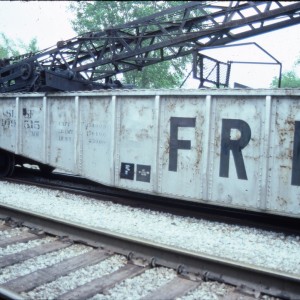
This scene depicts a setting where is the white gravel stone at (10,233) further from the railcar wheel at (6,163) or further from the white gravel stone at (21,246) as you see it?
the railcar wheel at (6,163)

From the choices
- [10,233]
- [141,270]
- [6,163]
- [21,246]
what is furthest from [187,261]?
[6,163]

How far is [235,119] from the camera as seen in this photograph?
6.18m

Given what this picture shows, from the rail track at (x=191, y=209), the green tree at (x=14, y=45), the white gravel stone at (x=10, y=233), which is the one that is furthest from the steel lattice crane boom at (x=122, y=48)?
the white gravel stone at (x=10, y=233)

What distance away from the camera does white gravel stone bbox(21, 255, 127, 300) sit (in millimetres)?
3446

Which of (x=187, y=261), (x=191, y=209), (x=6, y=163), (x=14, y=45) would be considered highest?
(x=14, y=45)

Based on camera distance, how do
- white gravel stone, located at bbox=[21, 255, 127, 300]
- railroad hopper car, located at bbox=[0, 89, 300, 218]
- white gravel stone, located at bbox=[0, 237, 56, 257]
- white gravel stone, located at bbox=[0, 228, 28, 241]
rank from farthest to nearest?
1. railroad hopper car, located at bbox=[0, 89, 300, 218]
2. white gravel stone, located at bbox=[0, 228, 28, 241]
3. white gravel stone, located at bbox=[0, 237, 56, 257]
4. white gravel stone, located at bbox=[21, 255, 127, 300]

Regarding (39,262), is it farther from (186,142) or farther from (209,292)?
(186,142)

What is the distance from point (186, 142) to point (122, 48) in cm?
444

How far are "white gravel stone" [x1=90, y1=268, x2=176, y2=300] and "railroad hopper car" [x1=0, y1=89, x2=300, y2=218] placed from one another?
2.67 m

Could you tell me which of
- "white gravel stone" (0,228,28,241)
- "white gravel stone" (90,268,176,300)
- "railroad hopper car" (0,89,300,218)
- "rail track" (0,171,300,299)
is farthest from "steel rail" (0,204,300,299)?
"railroad hopper car" (0,89,300,218)

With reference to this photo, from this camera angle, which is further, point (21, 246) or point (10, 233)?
point (10, 233)

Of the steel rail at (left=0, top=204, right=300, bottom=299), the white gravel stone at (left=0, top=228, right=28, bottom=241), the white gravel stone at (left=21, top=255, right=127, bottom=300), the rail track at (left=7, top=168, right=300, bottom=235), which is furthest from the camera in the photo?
the rail track at (left=7, top=168, right=300, bottom=235)

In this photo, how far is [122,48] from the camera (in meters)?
9.76

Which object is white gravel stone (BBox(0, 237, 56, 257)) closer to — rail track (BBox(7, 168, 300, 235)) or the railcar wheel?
rail track (BBox(7, 168, 300, 235))
